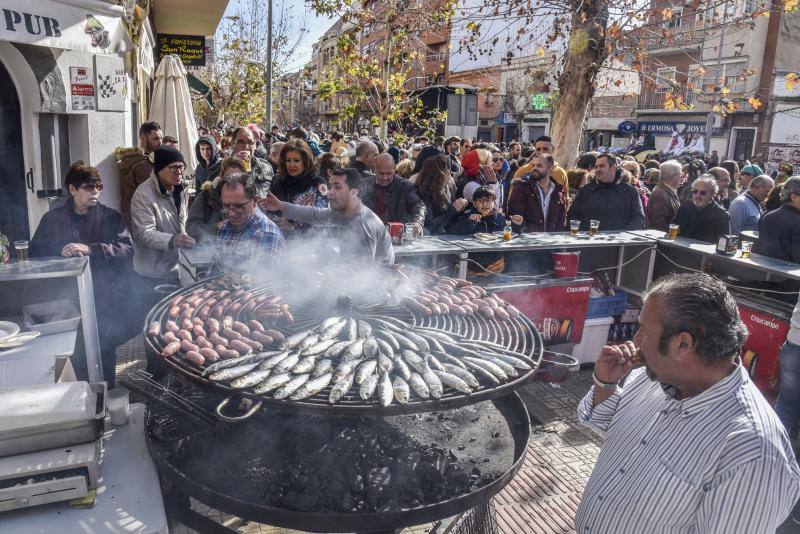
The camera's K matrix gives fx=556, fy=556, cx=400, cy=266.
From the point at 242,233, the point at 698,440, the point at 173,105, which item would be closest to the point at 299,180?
the point at 242,233

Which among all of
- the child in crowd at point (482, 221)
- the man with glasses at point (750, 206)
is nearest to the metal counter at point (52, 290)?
the child in crowd at point (482, 221)

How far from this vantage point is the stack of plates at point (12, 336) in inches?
129

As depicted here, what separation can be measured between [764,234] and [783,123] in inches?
1158

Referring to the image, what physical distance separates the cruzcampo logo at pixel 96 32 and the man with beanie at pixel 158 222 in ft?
3.65

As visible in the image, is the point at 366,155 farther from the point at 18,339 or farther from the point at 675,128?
the point at 675,128

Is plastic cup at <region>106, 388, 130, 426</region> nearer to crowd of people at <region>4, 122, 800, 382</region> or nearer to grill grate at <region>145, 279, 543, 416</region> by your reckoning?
grill grate at <region>145, 279, 543, 416</region>

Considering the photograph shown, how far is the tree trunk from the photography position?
28.5 feet

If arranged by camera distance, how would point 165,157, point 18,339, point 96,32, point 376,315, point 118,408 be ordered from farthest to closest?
point 165,157 < point 96,32 < point 376,315 < point 18,339 < point 118,408

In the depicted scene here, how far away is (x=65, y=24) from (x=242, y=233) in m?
2.55

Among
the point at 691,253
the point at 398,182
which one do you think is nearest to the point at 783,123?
the point at 691,253

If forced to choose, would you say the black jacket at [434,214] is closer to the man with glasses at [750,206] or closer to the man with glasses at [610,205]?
the man with glasses at [610,205]

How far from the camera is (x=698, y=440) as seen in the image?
6.70ft

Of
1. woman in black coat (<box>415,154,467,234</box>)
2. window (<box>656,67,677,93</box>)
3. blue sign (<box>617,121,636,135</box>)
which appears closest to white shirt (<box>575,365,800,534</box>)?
woman in black coat (<box>415,154,467,234</box>)

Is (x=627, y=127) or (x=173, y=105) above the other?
(x=627, y=127)
